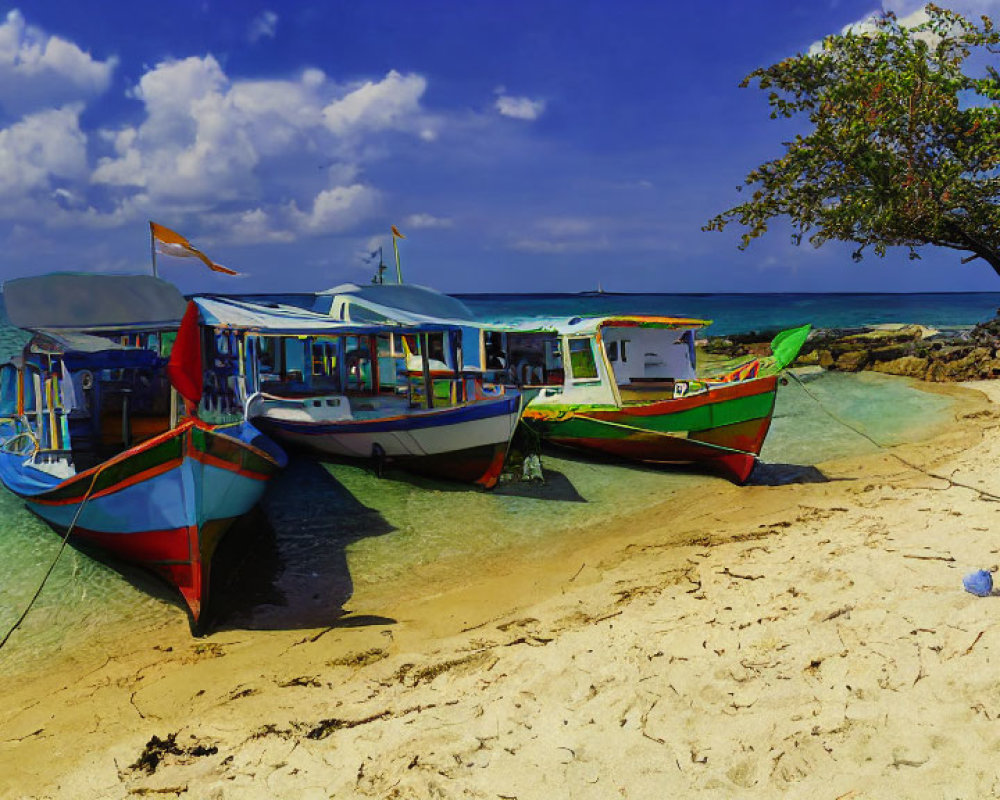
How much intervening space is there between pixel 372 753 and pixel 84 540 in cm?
623

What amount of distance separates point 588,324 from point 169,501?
878 cm

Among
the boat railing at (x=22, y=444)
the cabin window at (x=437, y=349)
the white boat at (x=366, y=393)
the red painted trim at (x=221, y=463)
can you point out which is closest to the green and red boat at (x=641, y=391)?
the white boat at (x=366, y=393)

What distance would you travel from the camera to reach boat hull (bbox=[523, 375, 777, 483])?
450 inches

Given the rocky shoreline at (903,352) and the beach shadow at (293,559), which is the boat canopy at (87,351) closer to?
the beach shadow at (293,559)

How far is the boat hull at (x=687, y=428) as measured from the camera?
11.4 m

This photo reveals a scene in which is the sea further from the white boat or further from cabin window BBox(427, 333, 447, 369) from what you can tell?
cabin window BBox(427, 333, 447, 369)

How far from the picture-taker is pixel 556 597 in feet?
23.1

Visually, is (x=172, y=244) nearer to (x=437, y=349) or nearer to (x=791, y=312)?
(x=437, y=349)

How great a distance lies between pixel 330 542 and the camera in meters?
9.20

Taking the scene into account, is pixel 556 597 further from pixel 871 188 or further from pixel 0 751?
pixel 871 188

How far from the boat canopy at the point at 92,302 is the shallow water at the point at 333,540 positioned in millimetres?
2978

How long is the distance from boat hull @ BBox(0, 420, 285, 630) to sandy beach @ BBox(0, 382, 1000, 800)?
722mm

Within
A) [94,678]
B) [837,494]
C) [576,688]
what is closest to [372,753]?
[576,688]

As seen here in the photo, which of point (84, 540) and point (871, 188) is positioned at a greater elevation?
point (871, 188)
